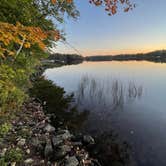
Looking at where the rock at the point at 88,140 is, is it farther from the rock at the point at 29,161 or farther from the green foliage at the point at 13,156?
the green foliage at the point at 13,156

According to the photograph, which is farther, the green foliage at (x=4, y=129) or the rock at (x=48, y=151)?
the green foliage at (x=4, y=129)

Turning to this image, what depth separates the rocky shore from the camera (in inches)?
199

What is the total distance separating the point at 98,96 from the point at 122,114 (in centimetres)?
455

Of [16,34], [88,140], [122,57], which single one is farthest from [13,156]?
[122,57]

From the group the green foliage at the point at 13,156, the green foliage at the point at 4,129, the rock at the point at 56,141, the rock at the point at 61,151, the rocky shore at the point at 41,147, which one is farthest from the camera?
the rock at the point at 56,141

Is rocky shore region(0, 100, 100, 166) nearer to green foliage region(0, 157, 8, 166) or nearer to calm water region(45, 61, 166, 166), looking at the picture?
green foliage region(0, 157, 8, 166)

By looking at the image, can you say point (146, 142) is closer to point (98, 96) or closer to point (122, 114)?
point (122, 114)

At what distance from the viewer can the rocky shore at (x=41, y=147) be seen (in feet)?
16.6

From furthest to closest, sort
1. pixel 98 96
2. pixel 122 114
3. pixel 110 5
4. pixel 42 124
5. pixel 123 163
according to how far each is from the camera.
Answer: pixel 98 96 < pixel 122 114 < pixel 42 124 < pixel 123 163 < pixel 110 5

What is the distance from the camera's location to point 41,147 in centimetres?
586

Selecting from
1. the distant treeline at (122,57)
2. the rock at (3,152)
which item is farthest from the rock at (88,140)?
the distant treeline at (122,57)

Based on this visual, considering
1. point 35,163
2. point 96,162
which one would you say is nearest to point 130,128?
point 96,162

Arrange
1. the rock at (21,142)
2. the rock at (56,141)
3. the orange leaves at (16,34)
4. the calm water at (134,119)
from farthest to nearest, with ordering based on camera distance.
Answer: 1. the calm water at (134,119)
2. the rock at (56,141)
3. the rock at (21,142)
4. the orange leaves at (16,34)

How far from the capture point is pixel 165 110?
38.1 ft
